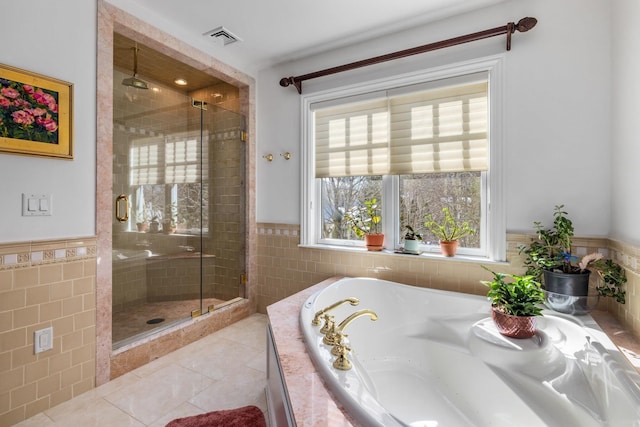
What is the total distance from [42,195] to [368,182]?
7.36ft

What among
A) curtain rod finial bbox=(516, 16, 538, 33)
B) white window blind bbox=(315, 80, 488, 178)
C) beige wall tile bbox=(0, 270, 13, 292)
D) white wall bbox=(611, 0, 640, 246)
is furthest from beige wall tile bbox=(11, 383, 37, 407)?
curtain rod finial bbox=(516, 16, 538, 33)

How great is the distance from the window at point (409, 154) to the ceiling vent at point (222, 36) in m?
0.79

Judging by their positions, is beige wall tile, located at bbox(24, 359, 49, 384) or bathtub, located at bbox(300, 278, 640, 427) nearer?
bathtub, located at bbox(300, 278, 640, 427)

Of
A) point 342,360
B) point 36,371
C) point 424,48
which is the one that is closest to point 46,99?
point 36,371

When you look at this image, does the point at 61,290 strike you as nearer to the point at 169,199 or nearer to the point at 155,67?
the point at 169,199

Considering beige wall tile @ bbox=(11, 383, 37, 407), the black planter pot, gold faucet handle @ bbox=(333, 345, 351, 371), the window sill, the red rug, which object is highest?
the window sill

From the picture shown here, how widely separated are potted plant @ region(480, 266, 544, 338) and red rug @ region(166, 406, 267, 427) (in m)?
1.36

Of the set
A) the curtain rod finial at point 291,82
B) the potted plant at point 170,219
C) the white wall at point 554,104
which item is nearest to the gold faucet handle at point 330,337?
the white wall at point 554,104

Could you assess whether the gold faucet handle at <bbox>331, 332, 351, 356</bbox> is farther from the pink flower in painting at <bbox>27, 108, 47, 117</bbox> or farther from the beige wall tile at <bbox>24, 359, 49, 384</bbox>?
the pink flower in painting at <bbox>27, 108, 47, 117</bbox>

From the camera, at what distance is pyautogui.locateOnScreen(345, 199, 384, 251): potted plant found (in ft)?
8.72

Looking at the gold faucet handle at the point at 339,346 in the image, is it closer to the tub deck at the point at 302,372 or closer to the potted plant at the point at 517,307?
the tub deck at the point at 302,372

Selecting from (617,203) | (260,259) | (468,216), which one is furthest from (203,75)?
(617,203)

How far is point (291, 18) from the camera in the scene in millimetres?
2369

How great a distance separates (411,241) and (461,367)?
98cm
